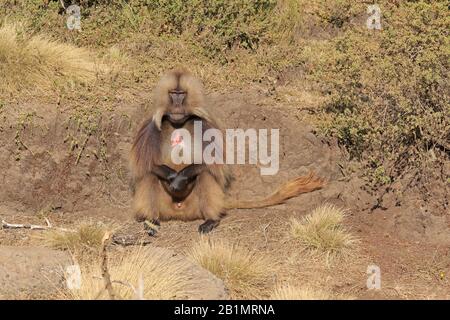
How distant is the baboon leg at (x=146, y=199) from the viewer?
833 centimetres

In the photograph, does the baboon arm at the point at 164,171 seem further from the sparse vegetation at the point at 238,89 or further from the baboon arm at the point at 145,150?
the sparse vegetation at the point at 238,89

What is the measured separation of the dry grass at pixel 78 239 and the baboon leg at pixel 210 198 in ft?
4.44

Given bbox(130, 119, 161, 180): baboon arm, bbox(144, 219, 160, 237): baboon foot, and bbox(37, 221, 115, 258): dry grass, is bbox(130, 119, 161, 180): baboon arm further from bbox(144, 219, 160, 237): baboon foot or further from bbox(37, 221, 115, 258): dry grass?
bbox(37, 221, 115, 258): dry grass

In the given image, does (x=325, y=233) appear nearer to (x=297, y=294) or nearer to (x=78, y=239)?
(x=297, y=294)

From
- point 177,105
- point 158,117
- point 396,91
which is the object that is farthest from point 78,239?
point 396,91

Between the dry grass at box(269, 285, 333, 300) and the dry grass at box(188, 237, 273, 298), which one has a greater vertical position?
the dry grass at box(188, 237, 273, 298)

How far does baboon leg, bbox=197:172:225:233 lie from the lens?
8.30 meters

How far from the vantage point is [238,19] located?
11086 millimetres

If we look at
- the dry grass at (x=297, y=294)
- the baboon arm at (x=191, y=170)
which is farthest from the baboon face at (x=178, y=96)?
the dry grass at (x=297, y=294)

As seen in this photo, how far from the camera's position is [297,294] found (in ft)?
19.6

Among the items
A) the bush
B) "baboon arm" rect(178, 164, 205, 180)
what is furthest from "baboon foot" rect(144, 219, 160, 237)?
the bush

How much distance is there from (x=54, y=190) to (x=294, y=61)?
→ 363 centimetres

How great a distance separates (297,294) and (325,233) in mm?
1701

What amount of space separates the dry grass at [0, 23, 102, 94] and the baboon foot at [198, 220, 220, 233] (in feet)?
8.56
